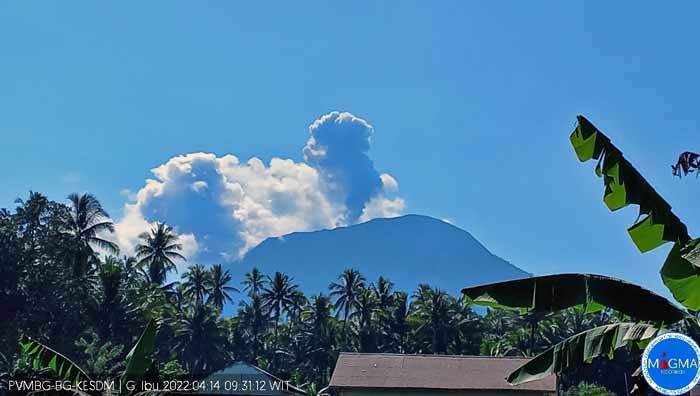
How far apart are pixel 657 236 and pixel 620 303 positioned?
2.42ft

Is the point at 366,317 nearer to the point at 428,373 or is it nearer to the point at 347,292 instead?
the point at 347,292

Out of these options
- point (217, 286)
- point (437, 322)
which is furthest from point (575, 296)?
point (217, 286)

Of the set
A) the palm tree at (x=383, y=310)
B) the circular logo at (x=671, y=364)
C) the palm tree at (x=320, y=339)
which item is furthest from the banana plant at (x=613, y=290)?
the palm tree at (x=320, y=339)

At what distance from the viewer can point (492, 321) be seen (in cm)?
5997

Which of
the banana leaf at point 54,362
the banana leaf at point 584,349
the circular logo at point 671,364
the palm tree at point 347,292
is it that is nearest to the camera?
the circular logo at point 671,364

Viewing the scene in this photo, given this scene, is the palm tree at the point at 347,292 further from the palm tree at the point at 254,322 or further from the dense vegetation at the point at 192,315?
the palm tree at the point at 254,322

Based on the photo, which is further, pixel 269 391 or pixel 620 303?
pixel 269 391

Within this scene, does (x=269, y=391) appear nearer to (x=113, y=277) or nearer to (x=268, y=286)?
(x=113, y=277)

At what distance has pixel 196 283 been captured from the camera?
59188 mm

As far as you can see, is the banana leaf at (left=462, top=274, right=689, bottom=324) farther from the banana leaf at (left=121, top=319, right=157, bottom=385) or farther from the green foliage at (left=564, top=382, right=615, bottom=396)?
the green foliage at (left=564, top=382, right=615, bottom=396)

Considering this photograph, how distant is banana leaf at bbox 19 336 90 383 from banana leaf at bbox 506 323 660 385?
25.4 ft

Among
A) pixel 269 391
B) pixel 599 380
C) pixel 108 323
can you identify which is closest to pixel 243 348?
pixel 108 323

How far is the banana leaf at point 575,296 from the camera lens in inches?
256

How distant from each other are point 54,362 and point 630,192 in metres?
9.35
